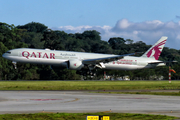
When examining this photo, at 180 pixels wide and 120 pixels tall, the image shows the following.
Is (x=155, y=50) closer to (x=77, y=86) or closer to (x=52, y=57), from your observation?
(x=52, y=57)

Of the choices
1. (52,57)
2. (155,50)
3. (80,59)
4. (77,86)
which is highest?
(155,50)

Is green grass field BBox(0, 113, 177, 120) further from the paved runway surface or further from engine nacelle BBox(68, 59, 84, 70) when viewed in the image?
engine nacelle BBox(68, 59, 84, 70)

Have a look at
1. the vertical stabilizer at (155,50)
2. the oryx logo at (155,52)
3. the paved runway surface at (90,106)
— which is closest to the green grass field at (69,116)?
the paved runway surface at (90,106)

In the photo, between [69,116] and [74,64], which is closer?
[69,116]

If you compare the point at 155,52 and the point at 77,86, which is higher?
the point at 155,52

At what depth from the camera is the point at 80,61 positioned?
6262cm

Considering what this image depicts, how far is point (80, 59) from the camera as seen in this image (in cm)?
6309

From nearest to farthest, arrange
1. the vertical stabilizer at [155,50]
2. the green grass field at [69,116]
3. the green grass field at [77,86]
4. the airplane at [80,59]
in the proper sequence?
the green grass field at [69,116]
the green grass field at [77,86]
the airplane at [80,59]
the vertical stabilizer at [155,50]

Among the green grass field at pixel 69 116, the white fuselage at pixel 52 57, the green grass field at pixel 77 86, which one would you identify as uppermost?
the white fuselage at pixel 52 57

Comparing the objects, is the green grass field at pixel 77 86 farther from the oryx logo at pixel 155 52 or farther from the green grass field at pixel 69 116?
the oryx logo at pixel 155 52

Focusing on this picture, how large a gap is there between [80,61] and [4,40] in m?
45.5

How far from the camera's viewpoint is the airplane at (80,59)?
57.8 meters

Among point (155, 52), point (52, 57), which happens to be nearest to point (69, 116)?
point (52, 57)

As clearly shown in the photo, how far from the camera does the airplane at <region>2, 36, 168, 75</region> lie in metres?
57.8
